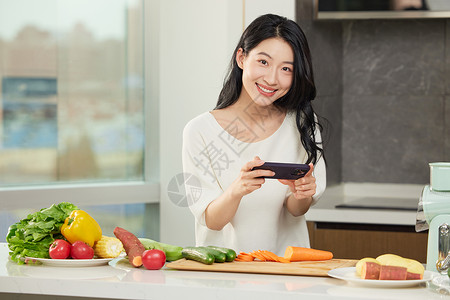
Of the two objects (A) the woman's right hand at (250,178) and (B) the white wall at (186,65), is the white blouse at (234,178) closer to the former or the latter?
(A) the woman's right hand at (250,178)

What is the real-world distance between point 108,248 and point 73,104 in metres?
1.70

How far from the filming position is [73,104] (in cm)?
357

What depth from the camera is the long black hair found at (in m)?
2.31

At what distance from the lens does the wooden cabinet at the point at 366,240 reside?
10.8ft

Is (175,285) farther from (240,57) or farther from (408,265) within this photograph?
(240,57)

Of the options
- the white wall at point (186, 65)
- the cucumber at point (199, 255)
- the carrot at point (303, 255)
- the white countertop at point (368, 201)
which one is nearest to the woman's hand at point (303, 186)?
the carrot at point (303, 255)

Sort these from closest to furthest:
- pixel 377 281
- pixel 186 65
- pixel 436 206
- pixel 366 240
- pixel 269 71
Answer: pixel 377 281 → pixel 436 206 → pixel 269 71 → pixel 366 240 → pixel 186 65

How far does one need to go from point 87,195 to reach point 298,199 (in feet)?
5.23

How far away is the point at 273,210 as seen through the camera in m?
2.37

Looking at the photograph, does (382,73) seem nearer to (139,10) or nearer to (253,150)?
(139,10)

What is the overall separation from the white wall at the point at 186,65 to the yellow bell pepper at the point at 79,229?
1.72 metres

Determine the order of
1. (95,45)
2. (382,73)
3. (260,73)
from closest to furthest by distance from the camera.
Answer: (260,73)
(95,45)
(382,73)

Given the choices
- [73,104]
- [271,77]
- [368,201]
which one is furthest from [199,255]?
[368,201]

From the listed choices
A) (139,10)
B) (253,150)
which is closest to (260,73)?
(253,150)
